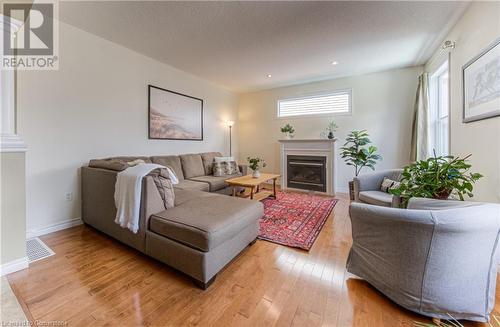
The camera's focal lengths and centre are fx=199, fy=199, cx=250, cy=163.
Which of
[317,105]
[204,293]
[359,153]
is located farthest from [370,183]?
[204,293]

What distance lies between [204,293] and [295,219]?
168 cm

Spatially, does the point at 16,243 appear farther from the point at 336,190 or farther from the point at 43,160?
the point at 336,190

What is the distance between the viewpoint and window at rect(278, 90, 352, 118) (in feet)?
14.5

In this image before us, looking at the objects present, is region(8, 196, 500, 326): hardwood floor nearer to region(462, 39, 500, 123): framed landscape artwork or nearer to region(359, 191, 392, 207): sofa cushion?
region(359, 191, 392, 207): sofa cushion

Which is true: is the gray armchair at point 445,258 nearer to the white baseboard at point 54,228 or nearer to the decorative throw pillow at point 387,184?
the decorative throw pillow at point 387,184

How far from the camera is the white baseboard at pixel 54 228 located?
2.30 m

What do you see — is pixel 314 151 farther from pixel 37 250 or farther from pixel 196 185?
pixel 37 250

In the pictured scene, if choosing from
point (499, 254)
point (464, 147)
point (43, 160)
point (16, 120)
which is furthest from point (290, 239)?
point (16, 120)

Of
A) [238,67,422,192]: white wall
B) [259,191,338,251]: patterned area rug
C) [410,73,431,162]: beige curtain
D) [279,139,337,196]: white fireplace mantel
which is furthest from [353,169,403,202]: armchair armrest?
[238,67,422,192]: white wall

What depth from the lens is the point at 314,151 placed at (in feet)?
14.6

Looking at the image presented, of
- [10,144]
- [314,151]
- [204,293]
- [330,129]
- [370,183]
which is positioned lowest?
[204,293]

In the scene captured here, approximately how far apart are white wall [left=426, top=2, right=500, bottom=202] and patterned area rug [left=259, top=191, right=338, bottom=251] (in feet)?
5.41

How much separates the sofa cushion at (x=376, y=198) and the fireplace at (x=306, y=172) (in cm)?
165

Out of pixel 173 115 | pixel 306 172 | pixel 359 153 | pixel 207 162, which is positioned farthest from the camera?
pixel 306 172
